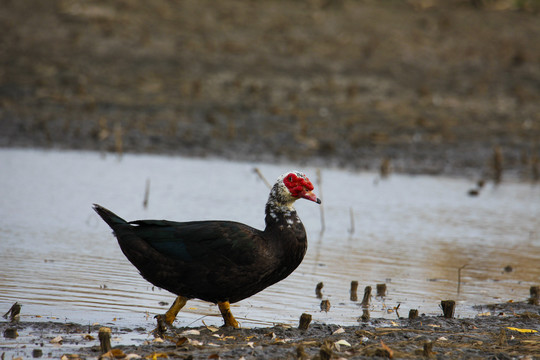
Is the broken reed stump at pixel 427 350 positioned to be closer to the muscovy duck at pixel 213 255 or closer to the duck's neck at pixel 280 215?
the muscovy duck at pixel 213 255

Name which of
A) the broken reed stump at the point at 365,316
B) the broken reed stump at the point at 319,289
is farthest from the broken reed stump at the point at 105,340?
the broken reed stump at the point at 319,289

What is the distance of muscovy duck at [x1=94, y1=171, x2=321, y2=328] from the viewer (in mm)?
6691

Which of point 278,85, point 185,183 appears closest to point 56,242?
point 185,183

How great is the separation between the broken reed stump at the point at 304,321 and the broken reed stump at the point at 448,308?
4.66ft

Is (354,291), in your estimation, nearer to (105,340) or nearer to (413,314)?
(413,314)

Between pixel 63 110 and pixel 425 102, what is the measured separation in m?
8.56

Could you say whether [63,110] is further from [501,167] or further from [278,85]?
[501,167]

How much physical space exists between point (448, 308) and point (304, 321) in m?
1.50

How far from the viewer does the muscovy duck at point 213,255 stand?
6691mm

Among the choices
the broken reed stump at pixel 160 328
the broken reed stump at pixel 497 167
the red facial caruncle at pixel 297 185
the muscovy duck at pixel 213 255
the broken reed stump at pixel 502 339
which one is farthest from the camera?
the broken reed stump at pixel 497 167

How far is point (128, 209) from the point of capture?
474 inches

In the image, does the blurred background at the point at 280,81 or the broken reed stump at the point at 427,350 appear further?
the blurred background at the point at 280,81

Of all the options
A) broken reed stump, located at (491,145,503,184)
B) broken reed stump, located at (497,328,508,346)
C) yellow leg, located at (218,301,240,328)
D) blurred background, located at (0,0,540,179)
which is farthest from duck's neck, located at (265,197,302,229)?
broken reed stump, located at (491,145,503,184)

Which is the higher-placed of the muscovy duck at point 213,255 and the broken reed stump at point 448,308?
the muscovy duck at point 213,255
